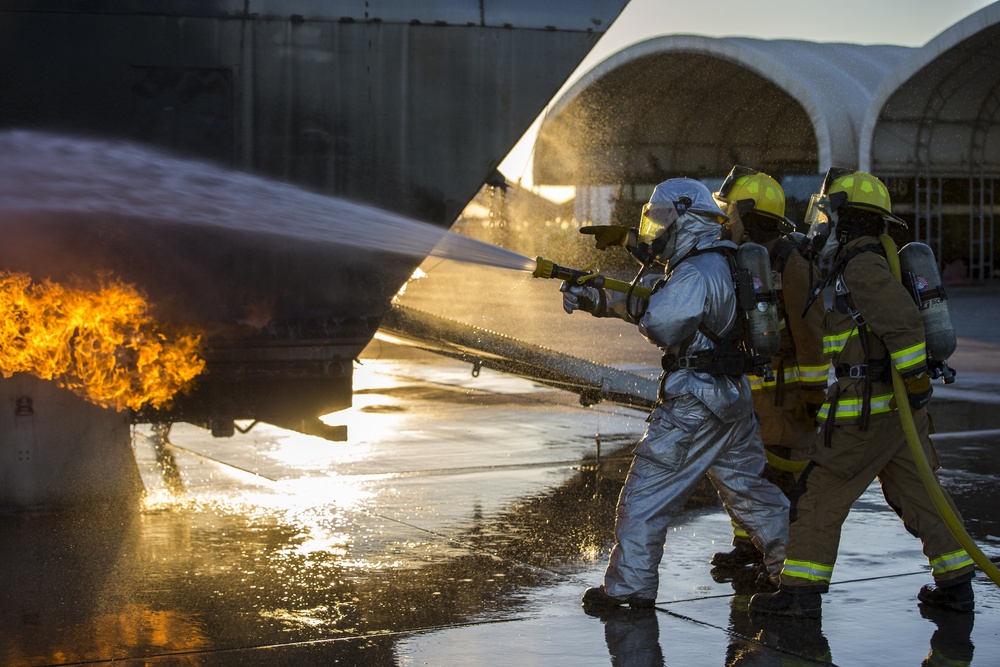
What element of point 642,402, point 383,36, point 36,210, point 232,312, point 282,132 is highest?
point 383,36

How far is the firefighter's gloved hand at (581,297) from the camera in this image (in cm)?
457

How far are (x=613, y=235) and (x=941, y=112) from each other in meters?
25.1

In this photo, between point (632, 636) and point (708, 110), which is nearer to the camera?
point (632, 636)

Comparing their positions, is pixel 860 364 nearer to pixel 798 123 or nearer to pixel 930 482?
pixel 930 482

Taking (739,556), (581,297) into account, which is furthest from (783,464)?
(581,297)

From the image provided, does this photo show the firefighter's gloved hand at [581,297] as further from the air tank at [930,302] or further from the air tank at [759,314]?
the air tank at [930,302]

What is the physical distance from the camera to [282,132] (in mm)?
5883

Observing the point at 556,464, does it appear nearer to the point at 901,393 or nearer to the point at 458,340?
the point at 458,340

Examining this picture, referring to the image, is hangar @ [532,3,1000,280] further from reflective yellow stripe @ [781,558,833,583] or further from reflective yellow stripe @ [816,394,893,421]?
reflective yellow stripe @ [781,558,833,583]

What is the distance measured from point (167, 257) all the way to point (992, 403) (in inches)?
293

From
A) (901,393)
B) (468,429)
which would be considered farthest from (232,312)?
(468,429)

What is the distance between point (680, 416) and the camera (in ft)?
14.8

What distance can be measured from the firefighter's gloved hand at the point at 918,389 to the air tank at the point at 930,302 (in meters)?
0.13

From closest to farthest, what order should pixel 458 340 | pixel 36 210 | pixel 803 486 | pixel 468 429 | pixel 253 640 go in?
pixel 253 640 < pixel 803 486 < pixel 36 210 < pixel 458 340 < pixel 468 429
